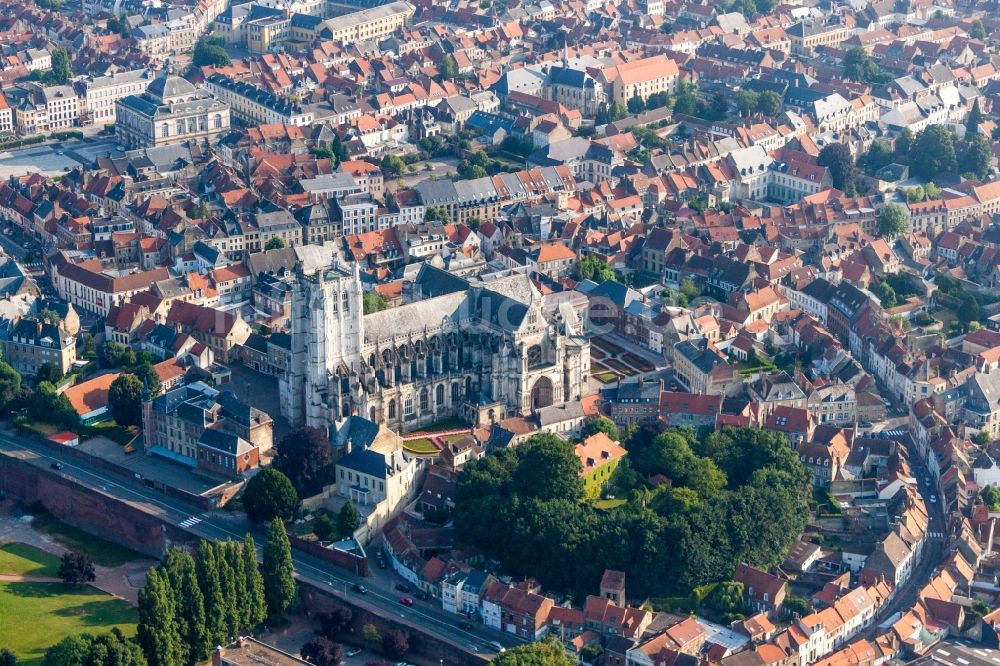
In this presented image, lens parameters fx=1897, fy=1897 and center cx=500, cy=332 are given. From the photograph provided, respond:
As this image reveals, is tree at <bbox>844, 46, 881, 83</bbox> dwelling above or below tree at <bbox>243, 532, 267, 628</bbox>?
above

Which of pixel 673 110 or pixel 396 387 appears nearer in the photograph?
pixel 396 387

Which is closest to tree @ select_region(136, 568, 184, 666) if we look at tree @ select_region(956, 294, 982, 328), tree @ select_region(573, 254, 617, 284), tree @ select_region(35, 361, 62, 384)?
tree @ select_region(35, 361, 62, 384)

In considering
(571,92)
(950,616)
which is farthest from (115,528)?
(571,92)

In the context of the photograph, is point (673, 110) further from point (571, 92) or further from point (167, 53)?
point (167, 53)

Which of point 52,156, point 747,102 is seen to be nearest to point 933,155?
point 747,102

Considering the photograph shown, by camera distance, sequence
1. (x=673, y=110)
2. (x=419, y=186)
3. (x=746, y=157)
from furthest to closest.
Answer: (x=673, y=110) → (x=746, y=157) → (x=419, y=186)

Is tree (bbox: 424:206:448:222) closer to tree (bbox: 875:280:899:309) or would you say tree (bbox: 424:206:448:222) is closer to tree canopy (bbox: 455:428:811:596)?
tree (bbox: 875:280:899:309)
